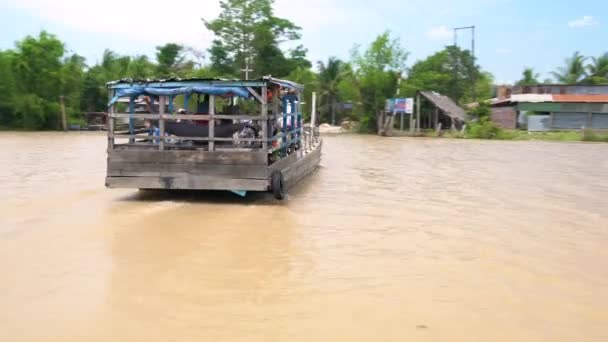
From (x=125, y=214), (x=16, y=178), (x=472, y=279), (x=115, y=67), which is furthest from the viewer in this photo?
(x=115, y=67)

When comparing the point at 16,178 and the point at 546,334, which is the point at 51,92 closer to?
the point at 16,178

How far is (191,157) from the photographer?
30.7 feet

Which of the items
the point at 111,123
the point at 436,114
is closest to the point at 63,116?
the point at 436,114

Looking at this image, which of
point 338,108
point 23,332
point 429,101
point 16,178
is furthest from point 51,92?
point 23,332

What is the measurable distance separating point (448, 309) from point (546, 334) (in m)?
0.81

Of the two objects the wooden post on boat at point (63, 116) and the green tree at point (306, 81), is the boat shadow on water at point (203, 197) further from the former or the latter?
the green tree at point (306, 81)

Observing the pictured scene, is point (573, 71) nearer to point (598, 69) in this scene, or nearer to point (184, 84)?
point (598, 69)

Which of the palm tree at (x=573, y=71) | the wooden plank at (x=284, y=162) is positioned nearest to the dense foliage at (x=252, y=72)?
the palm tree at (x=573, y=71)

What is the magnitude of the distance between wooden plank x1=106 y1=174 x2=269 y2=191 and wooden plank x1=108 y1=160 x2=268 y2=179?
7 centimetres

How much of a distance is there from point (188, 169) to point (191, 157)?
0.20 metres

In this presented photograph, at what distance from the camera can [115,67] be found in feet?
143

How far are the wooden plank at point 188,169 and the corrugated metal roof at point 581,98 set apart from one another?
31.6m

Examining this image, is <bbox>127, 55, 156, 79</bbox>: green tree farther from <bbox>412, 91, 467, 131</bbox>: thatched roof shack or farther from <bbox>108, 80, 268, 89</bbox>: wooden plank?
<bbox>108, 80, 268, 89</bbox>: wooden plank

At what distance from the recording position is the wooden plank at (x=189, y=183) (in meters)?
9.30
